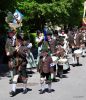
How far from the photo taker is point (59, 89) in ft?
51.2

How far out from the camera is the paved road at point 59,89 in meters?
14.1

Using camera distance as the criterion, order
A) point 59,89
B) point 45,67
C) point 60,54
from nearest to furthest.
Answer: point 45,67, point 59,89, point 60,54

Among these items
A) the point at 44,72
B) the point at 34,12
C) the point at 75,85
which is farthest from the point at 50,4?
the point at 44,72

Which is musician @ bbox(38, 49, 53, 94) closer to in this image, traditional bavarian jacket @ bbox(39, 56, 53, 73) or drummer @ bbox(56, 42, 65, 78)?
traditional bavarian jacket @ bbox(39, 56, 53, 73)

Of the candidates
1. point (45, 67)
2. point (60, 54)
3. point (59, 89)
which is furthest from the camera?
point (60, 54)

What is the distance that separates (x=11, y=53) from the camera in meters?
15.1

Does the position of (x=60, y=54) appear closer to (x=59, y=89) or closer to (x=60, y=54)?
(x=60, y=54)

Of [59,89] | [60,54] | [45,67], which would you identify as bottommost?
[59,89]

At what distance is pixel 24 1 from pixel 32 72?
11.2m

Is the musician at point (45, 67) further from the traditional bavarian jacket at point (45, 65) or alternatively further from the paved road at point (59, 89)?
the paved road at point (59, 89)

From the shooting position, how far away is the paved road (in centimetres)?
1410

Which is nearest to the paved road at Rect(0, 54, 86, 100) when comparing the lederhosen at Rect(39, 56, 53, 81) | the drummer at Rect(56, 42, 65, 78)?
the drummer at Rect(56, 42, 65, 78)

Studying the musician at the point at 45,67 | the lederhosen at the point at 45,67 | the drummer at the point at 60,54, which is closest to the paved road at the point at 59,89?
the drummer at the point at 60,54

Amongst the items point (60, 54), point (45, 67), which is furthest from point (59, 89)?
point (60, 54)
